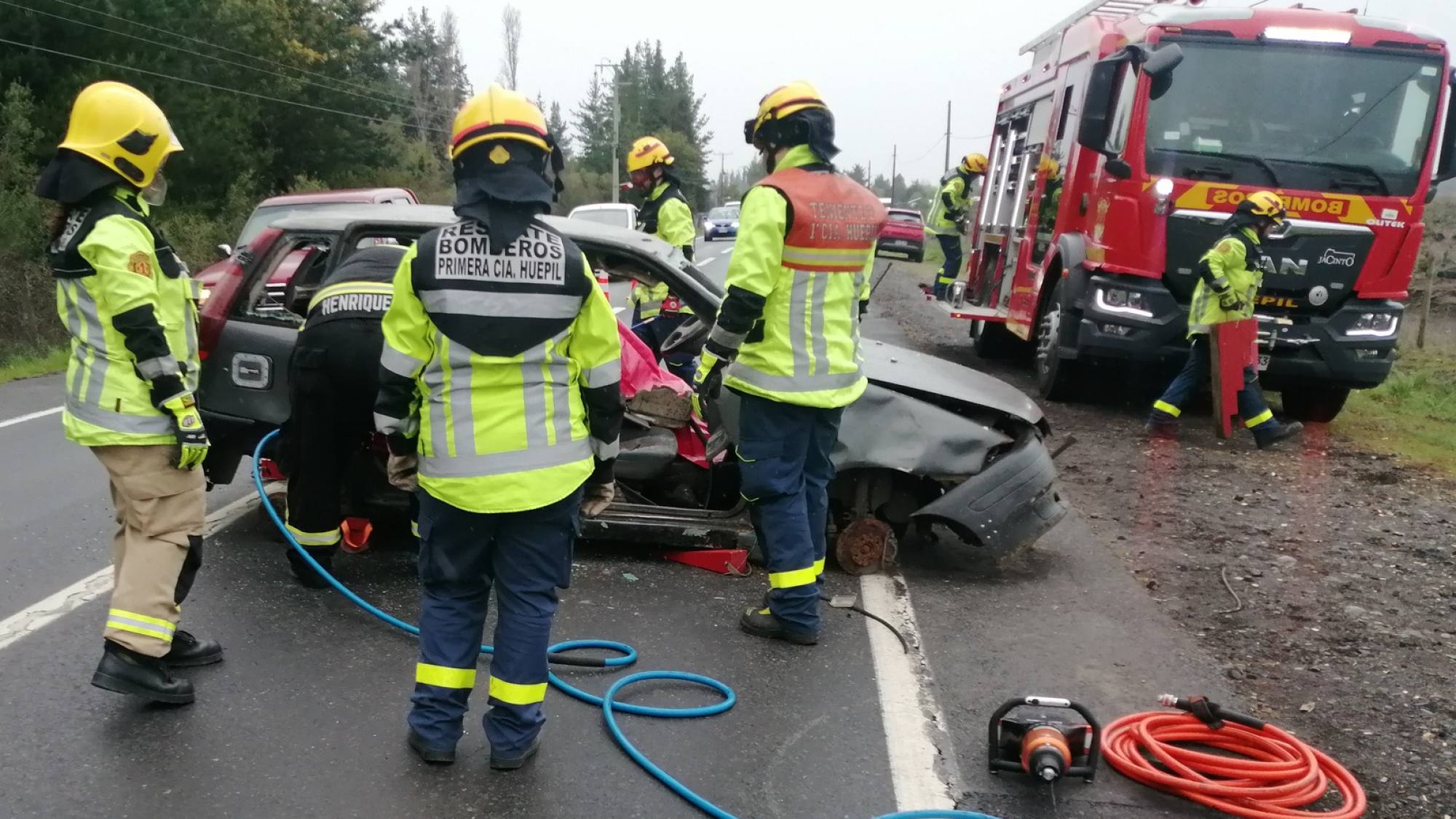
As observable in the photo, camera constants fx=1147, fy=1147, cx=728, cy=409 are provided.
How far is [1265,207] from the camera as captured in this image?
7.86 metres

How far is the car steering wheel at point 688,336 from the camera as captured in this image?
5211 millimetres

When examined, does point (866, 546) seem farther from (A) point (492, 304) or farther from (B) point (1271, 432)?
(B) point (1271, 432)

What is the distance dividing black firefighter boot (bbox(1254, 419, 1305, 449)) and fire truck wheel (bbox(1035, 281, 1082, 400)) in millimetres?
1645

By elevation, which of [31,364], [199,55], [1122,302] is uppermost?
[199,55]

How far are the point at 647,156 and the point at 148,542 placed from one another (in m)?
6.05

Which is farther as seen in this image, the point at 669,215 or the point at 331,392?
the point at 669,215

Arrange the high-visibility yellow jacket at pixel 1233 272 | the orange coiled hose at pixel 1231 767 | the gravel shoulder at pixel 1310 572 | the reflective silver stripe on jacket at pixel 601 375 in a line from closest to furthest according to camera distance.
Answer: the orange coiled hose at pixel 1231 767, the reflective silver stripe on jacket at pixel 601 375, the gravel shoulder at pixel 1310 572, the high-visibility yellow jacket at pixel 1233 272

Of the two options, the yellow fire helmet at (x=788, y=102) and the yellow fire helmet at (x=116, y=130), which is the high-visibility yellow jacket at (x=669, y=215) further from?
the yellow fire helmet at (x=116, y=130)

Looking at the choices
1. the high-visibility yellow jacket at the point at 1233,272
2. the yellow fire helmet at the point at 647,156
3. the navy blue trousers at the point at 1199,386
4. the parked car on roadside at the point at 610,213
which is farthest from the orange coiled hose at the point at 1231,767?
the parked car on roadside at the point at 610,213

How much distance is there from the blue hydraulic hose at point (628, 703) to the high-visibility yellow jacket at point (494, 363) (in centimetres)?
80

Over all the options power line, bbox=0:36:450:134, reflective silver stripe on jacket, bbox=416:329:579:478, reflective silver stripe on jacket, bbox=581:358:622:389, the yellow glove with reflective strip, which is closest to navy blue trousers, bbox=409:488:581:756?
reflective silver stripe on jacket, bbox=416:329:579:478

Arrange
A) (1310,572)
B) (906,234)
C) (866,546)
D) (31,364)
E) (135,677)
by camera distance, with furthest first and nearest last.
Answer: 1. (906,234)
2. (31,364)
3. (1310,572)
4. (866,546)
5. (135,677)

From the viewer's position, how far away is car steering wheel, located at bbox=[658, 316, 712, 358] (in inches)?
205

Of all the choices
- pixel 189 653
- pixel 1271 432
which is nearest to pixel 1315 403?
pixel 1271 432
